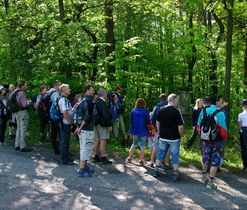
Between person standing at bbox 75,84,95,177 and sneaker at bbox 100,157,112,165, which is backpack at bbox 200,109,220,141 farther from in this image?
sneaker at bbox 100,157,112,165

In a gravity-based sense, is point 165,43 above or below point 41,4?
below

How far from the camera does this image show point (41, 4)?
517 inches

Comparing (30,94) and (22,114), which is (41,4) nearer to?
(30,94)

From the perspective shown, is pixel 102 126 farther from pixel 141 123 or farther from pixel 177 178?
pixel 177 178

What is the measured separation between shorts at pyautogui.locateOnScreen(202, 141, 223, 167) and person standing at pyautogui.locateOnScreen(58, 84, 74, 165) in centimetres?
317

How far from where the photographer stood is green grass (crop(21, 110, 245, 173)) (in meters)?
7.89

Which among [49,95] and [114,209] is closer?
[114,209]

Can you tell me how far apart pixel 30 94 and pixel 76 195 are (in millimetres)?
6842

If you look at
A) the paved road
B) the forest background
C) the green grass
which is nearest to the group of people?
the paved road

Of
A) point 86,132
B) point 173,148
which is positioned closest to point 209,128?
point 173,148

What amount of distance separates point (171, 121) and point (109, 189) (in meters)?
1.93

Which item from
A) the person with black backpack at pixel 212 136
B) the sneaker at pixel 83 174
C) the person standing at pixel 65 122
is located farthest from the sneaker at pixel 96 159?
the person with black backpack at pixel 212 136

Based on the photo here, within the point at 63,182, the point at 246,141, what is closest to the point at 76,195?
the point at 63,182

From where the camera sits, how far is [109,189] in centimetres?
559
